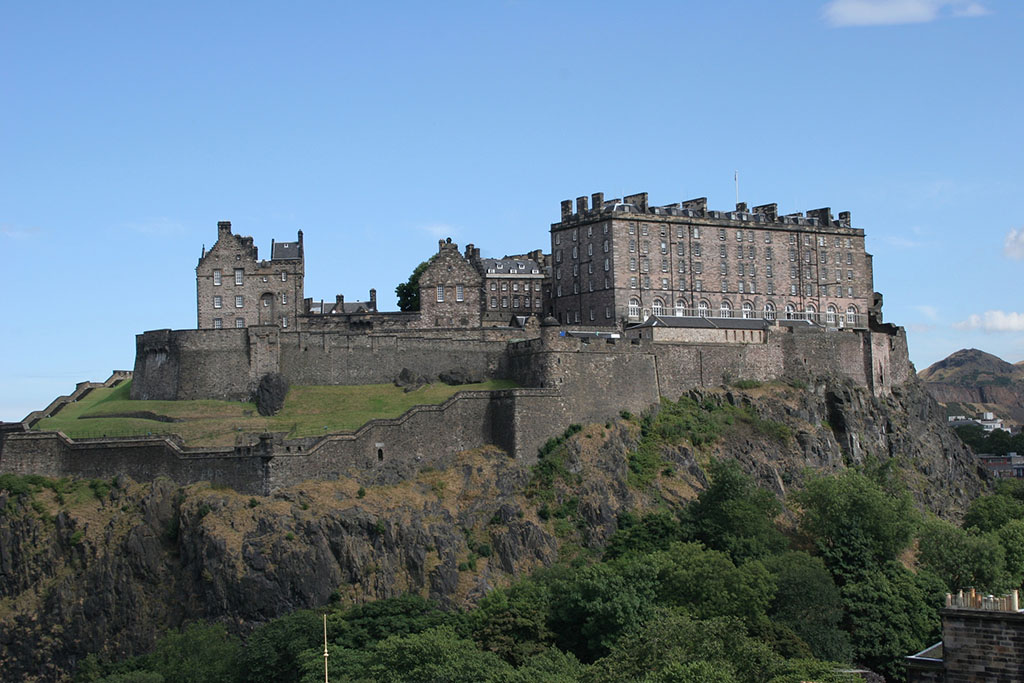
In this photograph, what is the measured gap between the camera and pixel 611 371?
225 ft

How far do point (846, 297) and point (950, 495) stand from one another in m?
14.7

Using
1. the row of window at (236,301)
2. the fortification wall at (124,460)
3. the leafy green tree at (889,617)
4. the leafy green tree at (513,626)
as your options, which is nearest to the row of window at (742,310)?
the row of window at (236,301)

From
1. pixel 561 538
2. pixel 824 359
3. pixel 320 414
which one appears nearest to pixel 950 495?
pixel 824 359

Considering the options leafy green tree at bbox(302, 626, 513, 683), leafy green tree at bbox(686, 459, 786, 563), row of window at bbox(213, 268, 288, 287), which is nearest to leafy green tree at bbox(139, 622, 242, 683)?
leafy green tree at bbox(302, 626, 513, 683)

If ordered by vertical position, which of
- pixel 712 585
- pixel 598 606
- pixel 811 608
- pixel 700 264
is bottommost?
pixel 811 608

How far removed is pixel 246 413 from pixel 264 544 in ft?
36.3

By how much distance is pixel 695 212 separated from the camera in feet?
273

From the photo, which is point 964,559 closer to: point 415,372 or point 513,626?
point 513,626

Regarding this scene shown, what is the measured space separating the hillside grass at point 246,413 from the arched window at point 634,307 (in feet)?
41.1

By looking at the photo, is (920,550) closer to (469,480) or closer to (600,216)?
(469,480)

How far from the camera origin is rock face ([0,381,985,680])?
5391 centimetres

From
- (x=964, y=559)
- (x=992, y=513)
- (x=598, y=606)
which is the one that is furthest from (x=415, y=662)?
(x=992, y=513)

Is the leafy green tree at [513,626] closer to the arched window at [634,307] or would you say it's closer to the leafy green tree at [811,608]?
the leafy green tree at [811,608]

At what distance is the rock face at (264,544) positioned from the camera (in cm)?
5391
